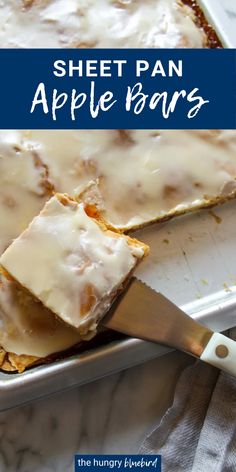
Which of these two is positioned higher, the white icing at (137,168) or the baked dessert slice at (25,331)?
the white icing at (137,168)

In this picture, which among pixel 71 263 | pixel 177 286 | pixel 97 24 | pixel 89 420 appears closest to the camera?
pixel 71 263

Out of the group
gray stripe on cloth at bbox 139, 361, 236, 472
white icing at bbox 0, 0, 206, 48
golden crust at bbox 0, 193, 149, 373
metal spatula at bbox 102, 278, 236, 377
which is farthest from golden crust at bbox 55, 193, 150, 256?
white icing at bbox 0, 0, 206, 48

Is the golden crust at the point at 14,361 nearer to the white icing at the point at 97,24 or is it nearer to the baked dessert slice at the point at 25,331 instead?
the baked dessert slice at the point at 25,331

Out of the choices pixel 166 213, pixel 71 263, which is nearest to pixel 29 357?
pixel 71 263

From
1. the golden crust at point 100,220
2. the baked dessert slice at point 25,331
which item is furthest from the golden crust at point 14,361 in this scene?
the golden crust at point 100,220

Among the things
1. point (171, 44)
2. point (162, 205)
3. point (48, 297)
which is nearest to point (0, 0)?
point (171, 44)

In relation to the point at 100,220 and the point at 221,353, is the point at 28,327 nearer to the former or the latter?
the point at 100,220

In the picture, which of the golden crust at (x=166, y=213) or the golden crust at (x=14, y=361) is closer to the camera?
the golden crust at (x=14, y=361)

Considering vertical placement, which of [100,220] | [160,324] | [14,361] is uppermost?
[100,220]
